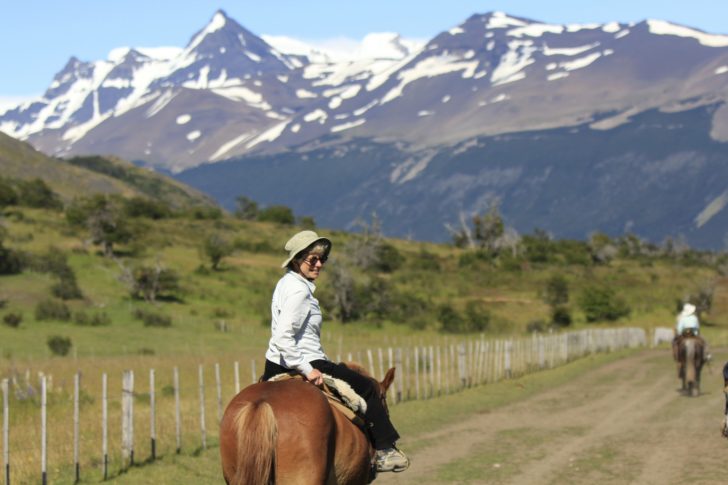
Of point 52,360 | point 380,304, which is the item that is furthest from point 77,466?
point 380,304

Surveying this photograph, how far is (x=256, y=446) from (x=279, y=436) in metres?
0.20

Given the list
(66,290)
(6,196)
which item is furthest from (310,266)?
(6,196)

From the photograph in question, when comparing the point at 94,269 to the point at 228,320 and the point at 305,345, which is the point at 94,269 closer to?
the point at 228,320

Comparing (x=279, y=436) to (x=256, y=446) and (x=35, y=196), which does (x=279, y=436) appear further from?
(x=35, y=196)

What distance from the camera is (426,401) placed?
90.1ft

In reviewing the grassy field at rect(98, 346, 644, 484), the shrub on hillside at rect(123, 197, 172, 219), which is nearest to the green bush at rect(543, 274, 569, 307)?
the grassy field at rect(98, 346, 644, 484)

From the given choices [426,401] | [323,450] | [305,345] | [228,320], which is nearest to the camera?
[323,450]

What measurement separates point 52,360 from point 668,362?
19978 mm

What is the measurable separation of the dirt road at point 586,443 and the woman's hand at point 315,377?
5.98 m

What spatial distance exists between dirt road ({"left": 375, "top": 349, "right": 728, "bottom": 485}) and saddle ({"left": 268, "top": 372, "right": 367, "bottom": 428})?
5.60 metres

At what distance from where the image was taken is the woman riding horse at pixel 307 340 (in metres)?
10.3

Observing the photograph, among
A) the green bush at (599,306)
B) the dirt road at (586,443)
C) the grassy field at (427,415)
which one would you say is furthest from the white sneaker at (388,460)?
the green bush at (599,306)

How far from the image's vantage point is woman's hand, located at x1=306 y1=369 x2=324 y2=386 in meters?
10.3

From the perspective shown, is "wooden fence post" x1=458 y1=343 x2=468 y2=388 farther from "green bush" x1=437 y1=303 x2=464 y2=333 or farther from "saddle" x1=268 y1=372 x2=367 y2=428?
"green bush" x1=437 y1=303 x2=464 y2=333
